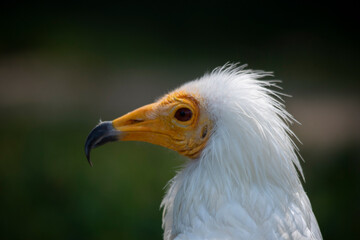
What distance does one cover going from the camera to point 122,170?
5.61m

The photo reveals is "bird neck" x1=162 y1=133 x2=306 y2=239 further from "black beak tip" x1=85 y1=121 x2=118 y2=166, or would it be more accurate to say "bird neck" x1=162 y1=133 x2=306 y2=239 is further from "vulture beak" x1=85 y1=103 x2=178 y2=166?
"black beak tip" x1=85 y1=121 x2=118 y2=166

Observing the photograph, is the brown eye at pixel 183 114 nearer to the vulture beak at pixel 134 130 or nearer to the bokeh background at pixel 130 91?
the vulture beak at pixel 134 130

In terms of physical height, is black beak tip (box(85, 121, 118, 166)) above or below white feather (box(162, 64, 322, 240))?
above

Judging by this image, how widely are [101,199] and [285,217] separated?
3352 mm

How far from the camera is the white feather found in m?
2.00

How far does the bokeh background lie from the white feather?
2.69m

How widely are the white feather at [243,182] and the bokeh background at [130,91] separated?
2.69 m

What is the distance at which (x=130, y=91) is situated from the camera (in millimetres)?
7883

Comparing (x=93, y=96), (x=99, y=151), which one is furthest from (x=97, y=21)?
(x=99, y=151)

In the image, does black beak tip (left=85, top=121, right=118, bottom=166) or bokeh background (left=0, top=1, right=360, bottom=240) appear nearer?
black beak tip (left=85, top=121, right=118, bottom=166)

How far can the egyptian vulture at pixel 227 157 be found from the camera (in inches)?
79.4

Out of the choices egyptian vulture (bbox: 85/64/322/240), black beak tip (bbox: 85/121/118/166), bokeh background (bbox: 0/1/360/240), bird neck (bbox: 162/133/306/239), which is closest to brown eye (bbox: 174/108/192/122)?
egyptian vulture (bbox: 85/64/322/240)

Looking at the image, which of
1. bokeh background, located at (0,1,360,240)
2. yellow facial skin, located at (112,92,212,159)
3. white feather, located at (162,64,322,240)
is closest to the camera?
white feather, located at (162,64,322,240)

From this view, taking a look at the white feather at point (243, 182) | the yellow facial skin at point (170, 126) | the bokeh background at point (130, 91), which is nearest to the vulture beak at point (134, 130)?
the yellow facial skin at point (170, 126)
